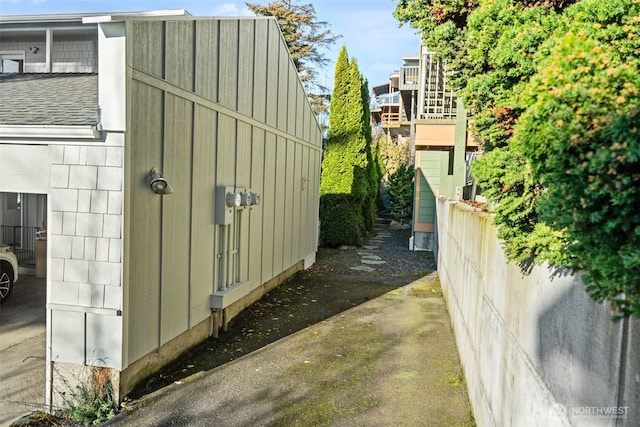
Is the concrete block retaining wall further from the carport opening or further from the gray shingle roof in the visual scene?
the carport opening

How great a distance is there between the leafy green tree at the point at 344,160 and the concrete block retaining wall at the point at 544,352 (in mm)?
11189

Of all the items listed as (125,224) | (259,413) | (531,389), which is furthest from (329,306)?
(531,389)

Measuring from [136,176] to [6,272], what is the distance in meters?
4.98

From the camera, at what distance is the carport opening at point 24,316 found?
15.3 ft

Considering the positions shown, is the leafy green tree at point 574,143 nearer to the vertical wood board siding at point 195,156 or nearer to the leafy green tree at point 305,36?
the vertical wood board siding at point 195,156

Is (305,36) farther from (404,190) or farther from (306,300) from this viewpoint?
(306,300)

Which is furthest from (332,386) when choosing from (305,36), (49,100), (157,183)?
(305,36)

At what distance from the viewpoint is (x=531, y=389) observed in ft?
8.18

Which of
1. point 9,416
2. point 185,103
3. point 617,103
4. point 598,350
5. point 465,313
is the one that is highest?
point 185,103

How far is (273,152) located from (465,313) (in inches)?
204

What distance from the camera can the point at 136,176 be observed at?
180 inches

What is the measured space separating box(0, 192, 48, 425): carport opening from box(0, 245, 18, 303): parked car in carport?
16cm

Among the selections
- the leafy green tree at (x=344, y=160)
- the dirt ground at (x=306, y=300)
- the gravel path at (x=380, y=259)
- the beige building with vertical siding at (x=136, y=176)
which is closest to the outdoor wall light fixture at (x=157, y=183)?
the beige building with vertical siding at (x=136, y=176)

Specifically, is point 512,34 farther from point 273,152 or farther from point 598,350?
point 273,152
